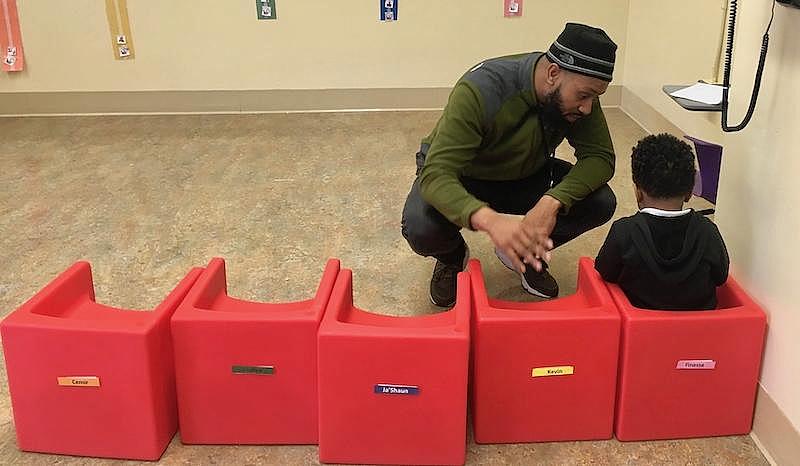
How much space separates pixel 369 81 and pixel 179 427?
3.07 meters

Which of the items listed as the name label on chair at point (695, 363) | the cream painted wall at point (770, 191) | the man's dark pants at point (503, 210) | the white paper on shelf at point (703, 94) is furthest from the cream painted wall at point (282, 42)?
the name label on chair at point (695, 363)

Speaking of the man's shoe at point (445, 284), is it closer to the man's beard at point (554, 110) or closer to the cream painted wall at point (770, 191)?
the man's beard at point (554, 110)

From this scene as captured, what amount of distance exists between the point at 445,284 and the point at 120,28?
9.72 ft

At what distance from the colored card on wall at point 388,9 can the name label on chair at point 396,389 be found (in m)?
3.16

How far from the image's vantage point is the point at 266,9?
4.31 meters

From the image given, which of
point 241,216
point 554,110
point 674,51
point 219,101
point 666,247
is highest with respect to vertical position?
point 554,110

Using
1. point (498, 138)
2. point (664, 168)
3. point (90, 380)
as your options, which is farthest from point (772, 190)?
point (90, 380)

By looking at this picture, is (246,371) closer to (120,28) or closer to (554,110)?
(554,110)

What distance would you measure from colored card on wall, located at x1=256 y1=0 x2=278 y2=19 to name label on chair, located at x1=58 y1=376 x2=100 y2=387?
3112 mm

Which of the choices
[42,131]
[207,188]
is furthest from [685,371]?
[42,131]

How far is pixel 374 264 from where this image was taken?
8.20 feet

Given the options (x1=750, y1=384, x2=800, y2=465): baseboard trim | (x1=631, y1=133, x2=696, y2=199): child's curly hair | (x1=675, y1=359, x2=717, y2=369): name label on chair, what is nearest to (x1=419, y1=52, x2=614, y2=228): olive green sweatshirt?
(x1=631, y1=133, x2=696, y2=199): child's curly hair

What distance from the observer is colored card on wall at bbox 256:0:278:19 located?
169 inches

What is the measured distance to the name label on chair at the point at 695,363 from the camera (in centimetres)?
160
